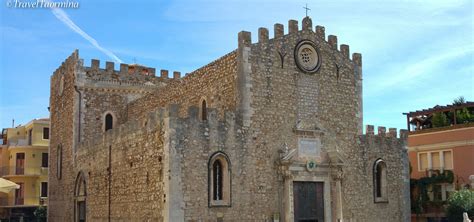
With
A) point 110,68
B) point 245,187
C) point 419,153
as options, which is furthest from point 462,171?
point 110,68

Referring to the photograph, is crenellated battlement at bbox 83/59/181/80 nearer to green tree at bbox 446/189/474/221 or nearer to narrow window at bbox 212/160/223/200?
narrow window at bbox 212/160/223/200

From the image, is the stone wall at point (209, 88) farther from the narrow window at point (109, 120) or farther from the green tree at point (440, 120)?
the green tree at point (440, 120)

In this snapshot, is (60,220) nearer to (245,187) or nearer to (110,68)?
(110,68)

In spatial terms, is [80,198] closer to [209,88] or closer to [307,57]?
[209,88]

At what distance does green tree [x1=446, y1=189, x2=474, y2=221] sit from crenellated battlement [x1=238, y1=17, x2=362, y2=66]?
331 inches

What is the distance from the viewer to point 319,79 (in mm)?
24328

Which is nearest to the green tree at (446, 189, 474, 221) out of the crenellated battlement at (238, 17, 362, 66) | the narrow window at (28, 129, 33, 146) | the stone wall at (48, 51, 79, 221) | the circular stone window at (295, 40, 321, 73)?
the crenellated battlement at (238, 17, 362, 66)

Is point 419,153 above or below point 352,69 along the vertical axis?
below

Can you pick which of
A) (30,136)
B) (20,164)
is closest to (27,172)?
(20,164)

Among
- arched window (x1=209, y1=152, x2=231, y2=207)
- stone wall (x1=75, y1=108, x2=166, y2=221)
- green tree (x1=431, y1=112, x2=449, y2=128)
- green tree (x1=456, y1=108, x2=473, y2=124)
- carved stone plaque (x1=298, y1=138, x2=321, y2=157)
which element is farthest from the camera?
green tree (x1=456, y1=108, x2=473, y2=124)

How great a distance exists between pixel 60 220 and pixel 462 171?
72.1ft

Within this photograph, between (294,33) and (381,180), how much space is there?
24.3ft

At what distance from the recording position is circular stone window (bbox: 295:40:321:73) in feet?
78.1

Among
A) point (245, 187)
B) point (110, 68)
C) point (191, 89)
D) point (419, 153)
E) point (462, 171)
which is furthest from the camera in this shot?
point (419, 153)
